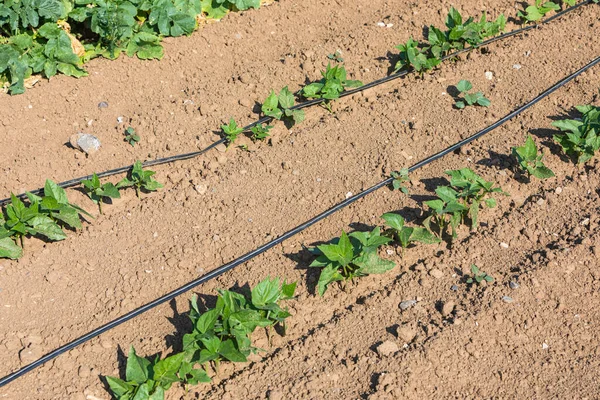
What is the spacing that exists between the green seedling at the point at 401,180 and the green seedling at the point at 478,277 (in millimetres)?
708

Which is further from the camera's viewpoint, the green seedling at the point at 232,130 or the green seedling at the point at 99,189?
the green seedling at the point at 232,130

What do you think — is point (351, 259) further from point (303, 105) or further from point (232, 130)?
point (303, 105)

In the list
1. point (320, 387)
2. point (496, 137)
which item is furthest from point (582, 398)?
point (496, 137)

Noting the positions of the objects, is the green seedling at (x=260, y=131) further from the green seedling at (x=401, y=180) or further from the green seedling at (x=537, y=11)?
the green seedling at (x=537, y=11)

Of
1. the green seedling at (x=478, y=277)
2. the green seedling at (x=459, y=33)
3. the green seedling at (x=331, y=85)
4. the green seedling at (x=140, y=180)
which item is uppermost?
the green seedling at (x=459, y=33)

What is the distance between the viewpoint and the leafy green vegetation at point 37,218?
402 cm

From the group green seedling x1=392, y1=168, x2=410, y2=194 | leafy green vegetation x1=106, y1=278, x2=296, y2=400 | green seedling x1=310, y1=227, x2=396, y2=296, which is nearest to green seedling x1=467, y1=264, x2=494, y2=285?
green seedling x1=310, y1=227, x2=396, y2=296

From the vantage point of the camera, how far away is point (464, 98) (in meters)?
5.00

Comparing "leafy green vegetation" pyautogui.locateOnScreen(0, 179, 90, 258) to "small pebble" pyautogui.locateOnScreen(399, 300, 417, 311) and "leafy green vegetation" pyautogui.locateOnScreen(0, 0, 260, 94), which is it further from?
"small pebble" pyautogui.locateOnScreen(399, 300, 417, 311)

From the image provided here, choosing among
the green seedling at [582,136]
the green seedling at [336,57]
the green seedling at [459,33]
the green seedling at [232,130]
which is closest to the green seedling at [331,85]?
the green seedling at [336,57]

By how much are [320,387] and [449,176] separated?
170 centimetres

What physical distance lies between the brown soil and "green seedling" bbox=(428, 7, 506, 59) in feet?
0.44

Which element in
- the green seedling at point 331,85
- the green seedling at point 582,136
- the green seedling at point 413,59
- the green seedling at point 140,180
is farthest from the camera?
the green seedling at point 413,59

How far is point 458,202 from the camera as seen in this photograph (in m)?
4.09
